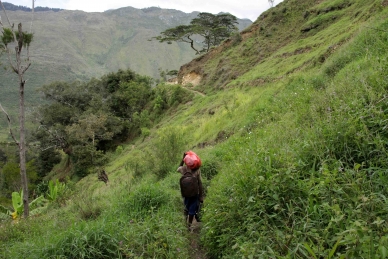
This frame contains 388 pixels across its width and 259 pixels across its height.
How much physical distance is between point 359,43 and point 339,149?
564 centimetres

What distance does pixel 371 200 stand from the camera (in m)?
2.06

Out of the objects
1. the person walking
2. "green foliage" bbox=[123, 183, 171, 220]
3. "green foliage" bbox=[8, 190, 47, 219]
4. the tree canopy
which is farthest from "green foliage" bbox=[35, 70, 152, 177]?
the person walking

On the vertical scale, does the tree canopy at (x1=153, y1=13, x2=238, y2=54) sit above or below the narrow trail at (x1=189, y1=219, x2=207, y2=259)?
above

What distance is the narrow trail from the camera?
Answer: 388 centimetres

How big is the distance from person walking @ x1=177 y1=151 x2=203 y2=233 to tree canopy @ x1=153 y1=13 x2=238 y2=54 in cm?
2772

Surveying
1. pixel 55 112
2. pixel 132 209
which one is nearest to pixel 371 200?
pixel 132 209

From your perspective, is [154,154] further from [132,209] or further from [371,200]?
[371,200]

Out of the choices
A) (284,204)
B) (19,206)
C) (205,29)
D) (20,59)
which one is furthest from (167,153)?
(205,29)

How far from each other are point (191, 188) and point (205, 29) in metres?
31.2

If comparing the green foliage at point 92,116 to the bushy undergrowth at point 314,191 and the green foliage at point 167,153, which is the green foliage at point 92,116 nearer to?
the green foliage at point 167,153

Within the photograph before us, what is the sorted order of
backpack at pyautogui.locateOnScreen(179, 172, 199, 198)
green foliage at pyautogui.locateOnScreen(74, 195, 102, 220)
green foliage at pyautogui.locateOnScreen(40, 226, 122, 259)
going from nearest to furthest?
1. green foliage at pyautogui.locateOnScreen(40, 226, 122, 259)
2. backpack at pyautogui.locateOnScreen(179, 172, 199, 198)
3. green foliage at pyautogui.locateOnScreen(74, 195, 102, 220)

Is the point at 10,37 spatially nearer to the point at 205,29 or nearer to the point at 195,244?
the point at 195,244

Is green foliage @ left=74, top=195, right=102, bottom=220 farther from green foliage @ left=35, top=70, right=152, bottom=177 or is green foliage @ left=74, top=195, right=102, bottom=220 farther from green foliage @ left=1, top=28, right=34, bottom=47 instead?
green foliage @ left=35, top=70, right=152, bottom=177

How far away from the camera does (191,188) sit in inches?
181
